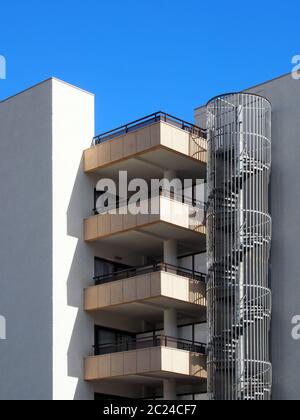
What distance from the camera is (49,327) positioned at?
44.2m

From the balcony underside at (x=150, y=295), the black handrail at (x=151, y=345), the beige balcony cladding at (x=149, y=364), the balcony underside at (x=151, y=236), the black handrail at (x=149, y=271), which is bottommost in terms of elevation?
the beige balcony cladding at (x=149, y=364)

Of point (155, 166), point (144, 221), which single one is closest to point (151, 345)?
point (144, 221)

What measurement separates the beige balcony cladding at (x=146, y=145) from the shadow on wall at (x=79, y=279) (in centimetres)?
84

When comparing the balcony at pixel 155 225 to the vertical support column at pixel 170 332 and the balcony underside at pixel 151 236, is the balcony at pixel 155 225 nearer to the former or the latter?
the balcony underside at pixel 151 236

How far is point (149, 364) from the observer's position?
142 ft

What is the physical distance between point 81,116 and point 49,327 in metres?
8.82

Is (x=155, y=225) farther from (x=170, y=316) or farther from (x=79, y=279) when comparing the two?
(x=79, y=279)

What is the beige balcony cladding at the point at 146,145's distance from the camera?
4466cm

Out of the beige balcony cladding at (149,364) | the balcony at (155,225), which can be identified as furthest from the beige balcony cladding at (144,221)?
the beige balcony cladding at (149,364)

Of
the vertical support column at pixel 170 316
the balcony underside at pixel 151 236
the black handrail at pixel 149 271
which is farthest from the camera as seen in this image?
the balcony underside at pixel 151 236

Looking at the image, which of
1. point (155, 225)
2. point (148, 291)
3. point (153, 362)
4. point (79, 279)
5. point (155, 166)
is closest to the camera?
point (153, 362)

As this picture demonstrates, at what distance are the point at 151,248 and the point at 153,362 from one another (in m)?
6.65
